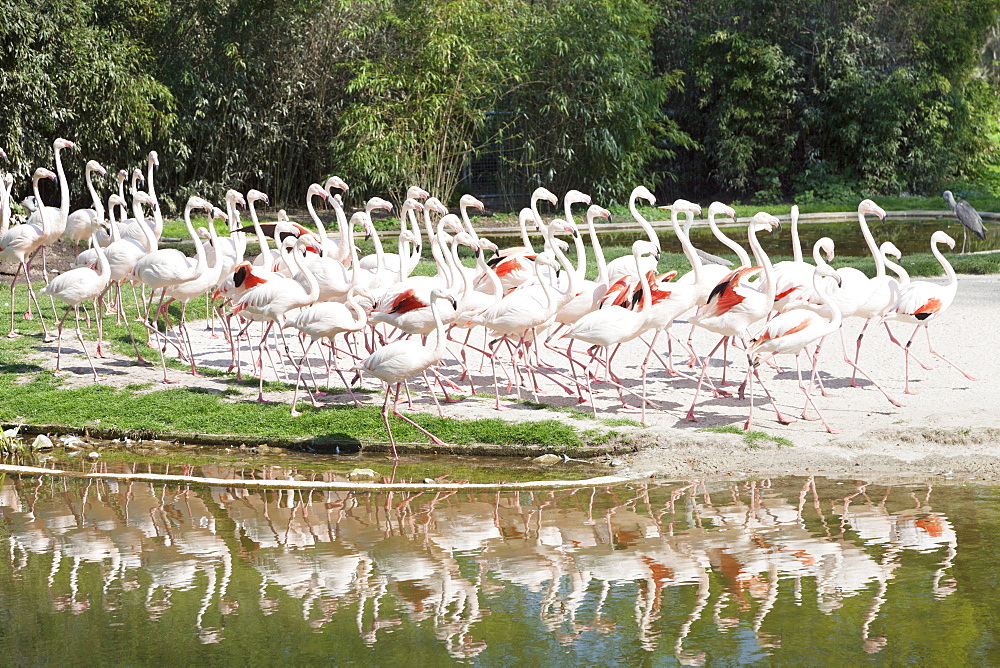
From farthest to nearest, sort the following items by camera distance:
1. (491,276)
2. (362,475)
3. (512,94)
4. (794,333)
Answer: (512,94), (491,276), (794,333), (362,475)

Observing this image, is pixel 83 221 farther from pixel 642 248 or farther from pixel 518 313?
pixel 642 248

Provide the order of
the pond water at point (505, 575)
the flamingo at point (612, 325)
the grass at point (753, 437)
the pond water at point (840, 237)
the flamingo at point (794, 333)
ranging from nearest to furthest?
the pond water at point (505, 575) < the grass at point (753, 437) < the flamingo at point (794, 333) < the flamingo at point (612, 325) < the pond water at point (840, 237)

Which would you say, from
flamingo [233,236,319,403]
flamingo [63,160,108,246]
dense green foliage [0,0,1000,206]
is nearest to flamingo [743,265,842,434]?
flamingo [233,236,319,403]

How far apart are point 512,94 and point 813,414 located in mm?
15820

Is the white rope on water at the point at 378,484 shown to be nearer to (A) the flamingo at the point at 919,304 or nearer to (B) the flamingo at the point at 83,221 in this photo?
(A) the flamingo at the point at 919,304

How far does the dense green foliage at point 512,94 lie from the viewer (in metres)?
17.8

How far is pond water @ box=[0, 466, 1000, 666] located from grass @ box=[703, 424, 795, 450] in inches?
20.2

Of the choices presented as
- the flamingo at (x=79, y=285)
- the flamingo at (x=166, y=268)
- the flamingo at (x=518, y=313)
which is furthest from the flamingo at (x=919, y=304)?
the flamingo at (x=79, y=285)

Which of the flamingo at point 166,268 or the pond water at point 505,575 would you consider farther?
the flamingo at point 166,268

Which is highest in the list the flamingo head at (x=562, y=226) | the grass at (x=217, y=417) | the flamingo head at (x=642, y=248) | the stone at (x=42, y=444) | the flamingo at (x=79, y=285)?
the flamingo head at (x=562, y=226)

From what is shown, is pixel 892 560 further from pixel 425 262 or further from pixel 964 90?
pixel 964 90

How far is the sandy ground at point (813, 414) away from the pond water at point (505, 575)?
1.23 ft

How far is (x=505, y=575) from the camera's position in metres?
4.64

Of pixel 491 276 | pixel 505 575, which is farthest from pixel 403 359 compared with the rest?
pixel 505 575
